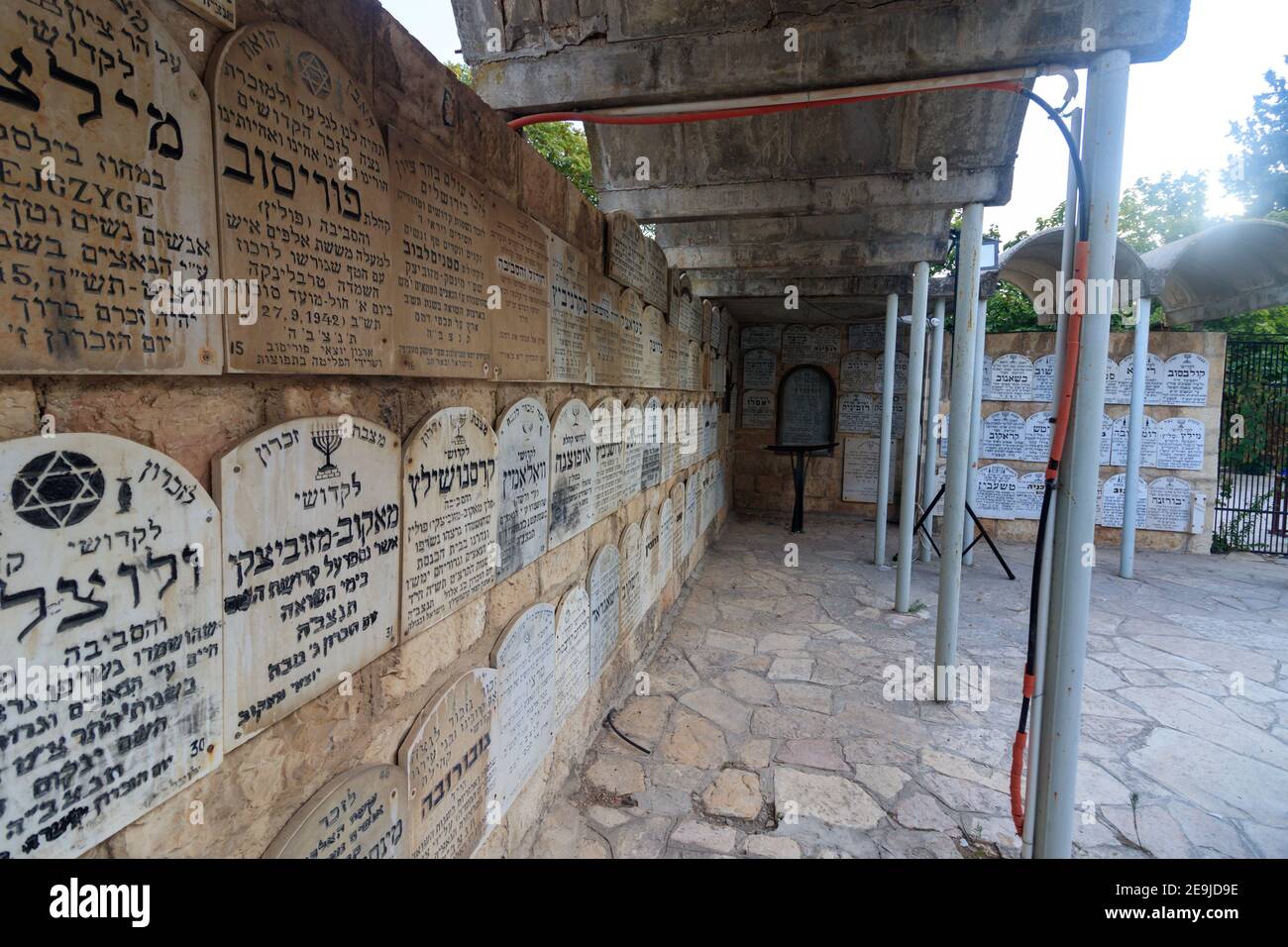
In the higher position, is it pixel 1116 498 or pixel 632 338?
pixel 632 338

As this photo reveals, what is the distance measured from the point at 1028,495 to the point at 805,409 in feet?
10.7

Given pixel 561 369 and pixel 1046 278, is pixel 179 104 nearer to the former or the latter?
pixel 561 369

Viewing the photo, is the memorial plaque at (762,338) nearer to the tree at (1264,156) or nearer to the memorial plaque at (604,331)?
the memorial plaque at (604,331)

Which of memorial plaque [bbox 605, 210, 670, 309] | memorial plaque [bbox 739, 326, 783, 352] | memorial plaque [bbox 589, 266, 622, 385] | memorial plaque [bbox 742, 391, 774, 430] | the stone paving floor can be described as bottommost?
the stone paving floor

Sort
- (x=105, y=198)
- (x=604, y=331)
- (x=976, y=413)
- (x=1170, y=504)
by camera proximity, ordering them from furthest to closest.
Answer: (x=1170, y=504) < (x=976, y=413) < (x=604, y=331) < (x=105, y=198)

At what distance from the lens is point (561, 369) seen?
2.49 meters

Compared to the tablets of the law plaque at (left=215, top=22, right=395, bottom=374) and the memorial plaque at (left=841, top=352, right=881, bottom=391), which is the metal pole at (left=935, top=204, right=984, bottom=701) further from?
the memorial plaque at (left=841, top=352, right=881, bottom=391)

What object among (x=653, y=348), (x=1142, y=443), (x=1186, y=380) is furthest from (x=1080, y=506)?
(x=1186, y=380)

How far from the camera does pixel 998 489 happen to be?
821cm

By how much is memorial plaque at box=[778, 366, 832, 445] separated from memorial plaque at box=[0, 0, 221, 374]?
9.40 meters

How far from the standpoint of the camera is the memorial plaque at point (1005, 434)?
8.16 meters

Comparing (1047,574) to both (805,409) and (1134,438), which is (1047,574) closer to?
(1134,438)

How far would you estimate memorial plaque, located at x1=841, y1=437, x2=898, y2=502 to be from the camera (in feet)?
31.3

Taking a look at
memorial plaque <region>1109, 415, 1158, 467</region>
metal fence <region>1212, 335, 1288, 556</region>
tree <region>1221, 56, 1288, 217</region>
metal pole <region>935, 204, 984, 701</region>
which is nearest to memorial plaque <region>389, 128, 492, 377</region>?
metal pole <region>935, 204, 984, 701</region>
